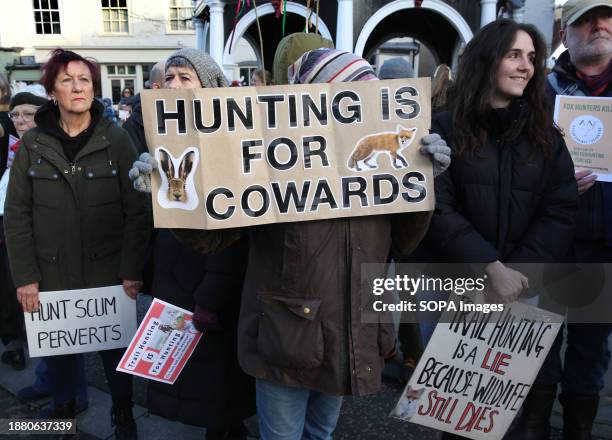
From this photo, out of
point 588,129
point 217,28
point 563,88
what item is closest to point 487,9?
point 217,28

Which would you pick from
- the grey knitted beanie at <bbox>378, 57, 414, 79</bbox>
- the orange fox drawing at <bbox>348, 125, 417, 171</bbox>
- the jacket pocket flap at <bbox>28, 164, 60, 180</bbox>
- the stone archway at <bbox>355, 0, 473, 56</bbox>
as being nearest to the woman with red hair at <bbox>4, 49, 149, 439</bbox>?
the jacket pocket flap at <bbox>28, 164, 60, 180</bbox>

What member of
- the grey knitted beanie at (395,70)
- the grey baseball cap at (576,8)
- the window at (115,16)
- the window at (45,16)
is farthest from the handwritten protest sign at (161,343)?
the window at (45,16)

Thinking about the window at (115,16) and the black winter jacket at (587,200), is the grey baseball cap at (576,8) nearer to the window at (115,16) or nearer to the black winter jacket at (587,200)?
the black winter jacket at (587,200)

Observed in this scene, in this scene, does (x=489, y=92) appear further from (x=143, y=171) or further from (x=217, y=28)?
(x=217, y=28)

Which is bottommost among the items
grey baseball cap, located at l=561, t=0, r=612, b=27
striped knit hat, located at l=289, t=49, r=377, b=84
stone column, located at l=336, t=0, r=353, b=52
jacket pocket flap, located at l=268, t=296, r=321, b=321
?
jacket pocket flap, located at l=268, t=296, r=321, b=321

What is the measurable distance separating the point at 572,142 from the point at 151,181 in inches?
73.6

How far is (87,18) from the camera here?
24.5 m

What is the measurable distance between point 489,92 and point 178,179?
1.33 m

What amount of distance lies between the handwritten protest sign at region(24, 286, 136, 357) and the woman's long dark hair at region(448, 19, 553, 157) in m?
1.80

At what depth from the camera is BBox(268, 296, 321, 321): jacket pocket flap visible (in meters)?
1.75

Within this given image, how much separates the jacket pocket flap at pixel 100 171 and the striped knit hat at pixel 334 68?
3.86 feet

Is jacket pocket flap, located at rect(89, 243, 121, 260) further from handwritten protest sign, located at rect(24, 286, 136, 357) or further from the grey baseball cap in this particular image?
the grey baseball cap

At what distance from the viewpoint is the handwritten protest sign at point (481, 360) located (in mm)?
2170

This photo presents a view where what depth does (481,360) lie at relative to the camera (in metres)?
2.19
